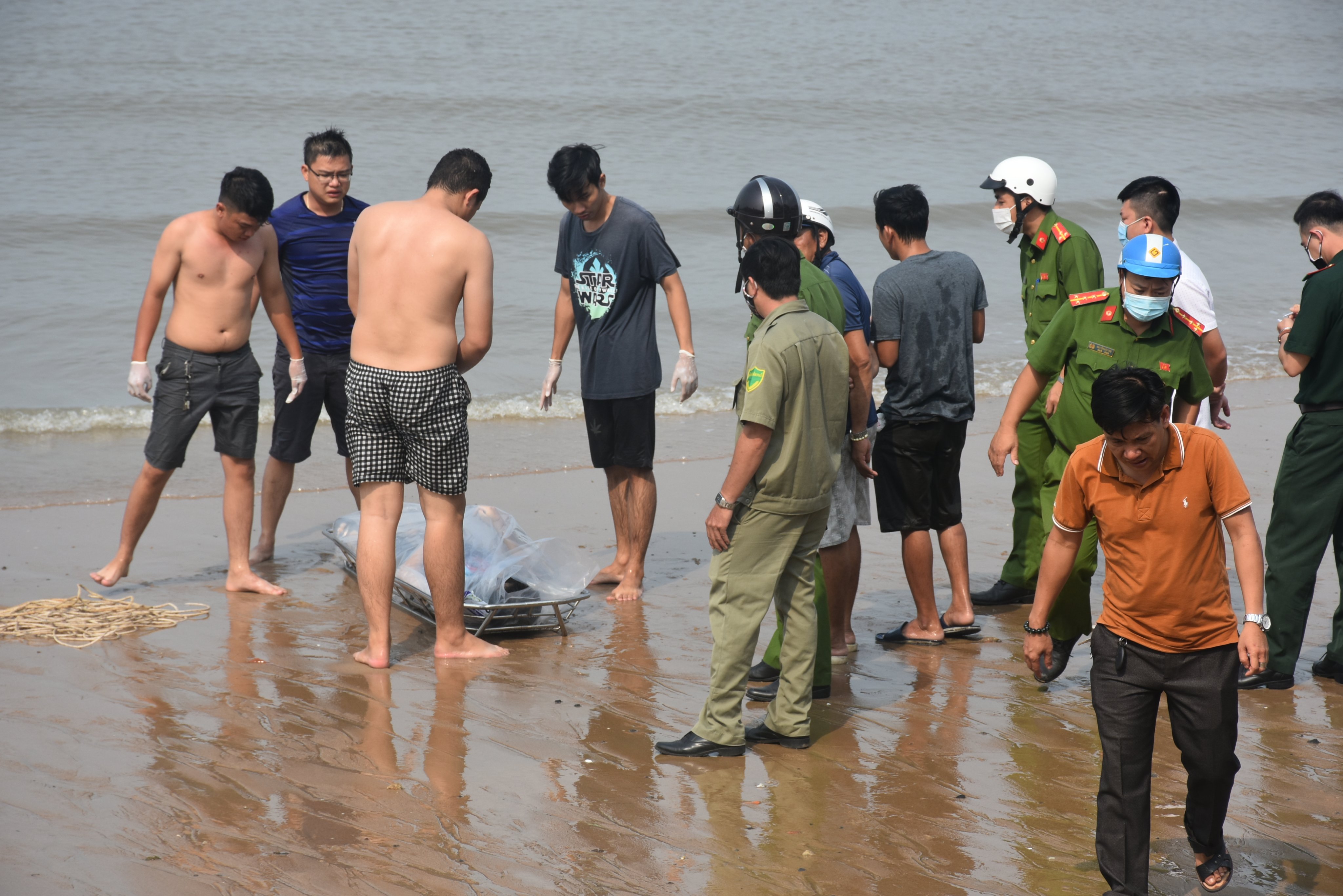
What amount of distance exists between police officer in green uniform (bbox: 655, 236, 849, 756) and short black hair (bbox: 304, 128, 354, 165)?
9.26ft

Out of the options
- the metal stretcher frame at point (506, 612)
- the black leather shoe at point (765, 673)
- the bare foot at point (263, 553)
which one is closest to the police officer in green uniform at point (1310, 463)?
the black leather shoe at point (765, 673)

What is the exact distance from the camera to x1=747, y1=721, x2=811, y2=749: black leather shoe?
4.09 m

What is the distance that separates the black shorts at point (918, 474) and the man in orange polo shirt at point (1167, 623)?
2.06 m

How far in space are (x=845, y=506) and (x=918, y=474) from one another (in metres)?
0.63

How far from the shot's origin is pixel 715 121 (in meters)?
25.5

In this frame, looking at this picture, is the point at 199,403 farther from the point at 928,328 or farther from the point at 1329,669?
the point at 1329,669

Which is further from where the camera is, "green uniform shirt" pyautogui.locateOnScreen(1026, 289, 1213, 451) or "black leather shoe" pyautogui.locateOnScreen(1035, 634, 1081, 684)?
"black leather shoe" pyautogui.locateOnScreen(1035, 634, 1081, 684)

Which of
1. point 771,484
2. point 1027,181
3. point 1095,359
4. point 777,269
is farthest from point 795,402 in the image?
point 1027,181

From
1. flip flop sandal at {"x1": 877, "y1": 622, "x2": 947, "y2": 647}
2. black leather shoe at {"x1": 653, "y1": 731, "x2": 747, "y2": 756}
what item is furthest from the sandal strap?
flip flop sandal at {"x1": 877, "y1": 622, "x2": 947, "y2": 647}

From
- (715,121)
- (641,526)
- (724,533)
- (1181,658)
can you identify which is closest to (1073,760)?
(1181,658)

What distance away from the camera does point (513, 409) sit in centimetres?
1079

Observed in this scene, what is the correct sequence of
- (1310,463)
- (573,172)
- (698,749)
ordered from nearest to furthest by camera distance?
(698,749), (1310,463), (573,172)

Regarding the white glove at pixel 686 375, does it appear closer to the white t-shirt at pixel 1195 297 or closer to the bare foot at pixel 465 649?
the bare foot at pixel 465 649

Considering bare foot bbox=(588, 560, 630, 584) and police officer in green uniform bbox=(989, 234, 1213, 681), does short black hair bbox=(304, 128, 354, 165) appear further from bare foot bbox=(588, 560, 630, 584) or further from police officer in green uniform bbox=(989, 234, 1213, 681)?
police officer in green uniform bbox=(989, 234, 1213, 681)
